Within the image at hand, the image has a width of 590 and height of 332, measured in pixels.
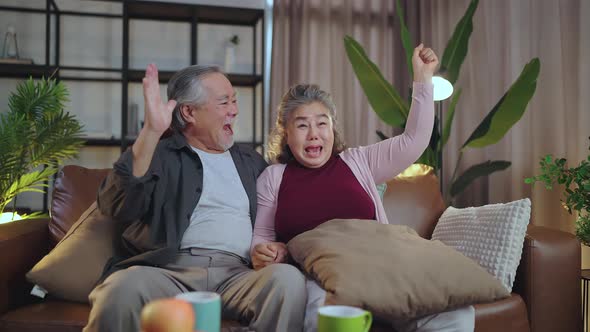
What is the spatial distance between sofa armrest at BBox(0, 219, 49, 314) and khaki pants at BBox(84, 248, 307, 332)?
1.46ft

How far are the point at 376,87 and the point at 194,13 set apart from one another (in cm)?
182

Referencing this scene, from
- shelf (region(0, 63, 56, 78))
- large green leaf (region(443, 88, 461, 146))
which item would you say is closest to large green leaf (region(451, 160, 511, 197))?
large green leaf (region(443, 88, 461, 146))

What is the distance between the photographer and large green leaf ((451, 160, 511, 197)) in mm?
2904

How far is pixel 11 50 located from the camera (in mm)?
4020

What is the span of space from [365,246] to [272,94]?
2979 millimetres

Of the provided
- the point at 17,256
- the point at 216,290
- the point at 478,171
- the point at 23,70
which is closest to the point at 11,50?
the point at 23,70

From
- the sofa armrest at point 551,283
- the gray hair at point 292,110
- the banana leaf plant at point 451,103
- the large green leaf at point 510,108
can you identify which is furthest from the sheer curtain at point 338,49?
the sofa armrest at point 551,283

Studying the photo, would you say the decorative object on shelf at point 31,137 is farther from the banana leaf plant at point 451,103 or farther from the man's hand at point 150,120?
the banana leaf plant at point 451,103

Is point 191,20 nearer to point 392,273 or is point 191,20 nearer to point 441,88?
point 441,88

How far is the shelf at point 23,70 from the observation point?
3.84 metres

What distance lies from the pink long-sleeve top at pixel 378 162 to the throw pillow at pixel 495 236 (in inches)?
11.2

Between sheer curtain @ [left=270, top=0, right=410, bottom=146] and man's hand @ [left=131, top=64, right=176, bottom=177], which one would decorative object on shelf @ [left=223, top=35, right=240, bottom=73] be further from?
man's hand @ [left=131, top=64, right=176, bottom=177]

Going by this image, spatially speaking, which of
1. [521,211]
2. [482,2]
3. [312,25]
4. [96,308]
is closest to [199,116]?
[96,308]

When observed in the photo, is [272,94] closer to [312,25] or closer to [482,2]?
[312,25]
